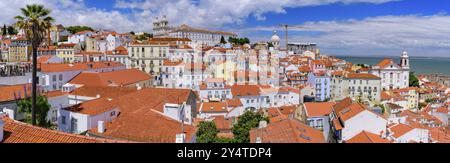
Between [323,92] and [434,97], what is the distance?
93.0 feet

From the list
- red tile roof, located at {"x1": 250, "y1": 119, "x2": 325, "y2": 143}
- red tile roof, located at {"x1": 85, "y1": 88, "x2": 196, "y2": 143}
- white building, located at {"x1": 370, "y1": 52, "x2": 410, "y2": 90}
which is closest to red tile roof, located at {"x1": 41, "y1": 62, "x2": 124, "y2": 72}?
red tile roof, located at {"x1": 85, "y1": 88, "x2": 196, "y2": 143}

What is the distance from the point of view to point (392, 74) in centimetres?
7494

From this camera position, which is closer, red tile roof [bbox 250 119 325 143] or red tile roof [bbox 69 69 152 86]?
red tile roof [bbox 250 119 325 143]

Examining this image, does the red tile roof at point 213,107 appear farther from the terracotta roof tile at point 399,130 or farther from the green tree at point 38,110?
the green tree at point 38,110

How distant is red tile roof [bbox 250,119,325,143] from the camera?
50.6ft

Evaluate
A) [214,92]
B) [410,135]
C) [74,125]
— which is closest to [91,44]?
[214,92]

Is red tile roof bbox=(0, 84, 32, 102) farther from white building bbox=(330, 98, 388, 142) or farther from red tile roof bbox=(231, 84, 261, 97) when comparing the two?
red tile roof bbox=(231, 84, 261, 97)

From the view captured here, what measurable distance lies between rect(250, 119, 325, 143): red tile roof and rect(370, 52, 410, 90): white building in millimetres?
61524

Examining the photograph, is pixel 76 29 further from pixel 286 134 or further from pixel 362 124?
pixel 286 134

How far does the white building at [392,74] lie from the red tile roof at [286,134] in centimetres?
6152

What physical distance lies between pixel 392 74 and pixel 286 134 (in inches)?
2607
